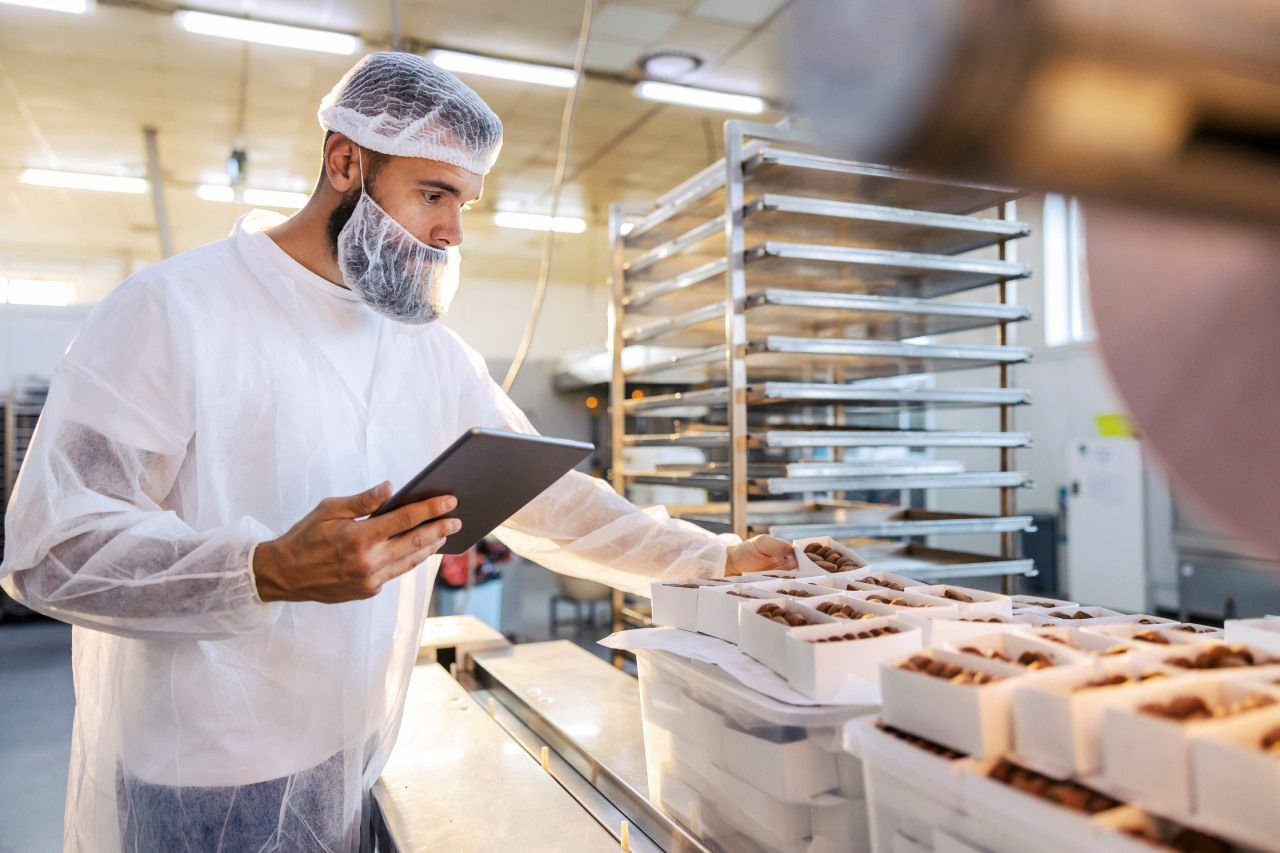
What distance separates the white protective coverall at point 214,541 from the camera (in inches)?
48.3

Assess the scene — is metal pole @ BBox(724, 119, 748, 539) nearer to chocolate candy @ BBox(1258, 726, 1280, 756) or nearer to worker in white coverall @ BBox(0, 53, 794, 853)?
worker in white coverall @ BBox(0, 53, 794, 853)

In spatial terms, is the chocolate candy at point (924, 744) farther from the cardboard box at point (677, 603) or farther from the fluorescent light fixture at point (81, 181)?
the fluorescent light fixture at point (81, 181)

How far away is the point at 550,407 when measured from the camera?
37.2ft

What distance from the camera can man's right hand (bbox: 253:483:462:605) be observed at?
3.84 ft

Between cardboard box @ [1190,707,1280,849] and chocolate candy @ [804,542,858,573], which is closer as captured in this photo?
cardboard box @ [1190,707,1280,849]

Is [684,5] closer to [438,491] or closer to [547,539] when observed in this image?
[547,539]

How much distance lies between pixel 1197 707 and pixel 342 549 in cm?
96

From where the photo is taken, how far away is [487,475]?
1.29m

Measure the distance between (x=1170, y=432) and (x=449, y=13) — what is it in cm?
605

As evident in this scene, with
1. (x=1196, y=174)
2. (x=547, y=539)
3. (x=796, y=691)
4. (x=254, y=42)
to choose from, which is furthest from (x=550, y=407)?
(x=1196, y=174)

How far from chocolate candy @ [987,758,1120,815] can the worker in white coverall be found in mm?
795

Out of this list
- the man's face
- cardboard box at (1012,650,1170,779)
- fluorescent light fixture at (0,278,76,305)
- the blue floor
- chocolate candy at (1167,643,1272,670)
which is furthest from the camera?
fluorescent light fixture at (0,278,76,305)

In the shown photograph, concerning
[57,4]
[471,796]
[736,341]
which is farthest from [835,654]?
[57,4]

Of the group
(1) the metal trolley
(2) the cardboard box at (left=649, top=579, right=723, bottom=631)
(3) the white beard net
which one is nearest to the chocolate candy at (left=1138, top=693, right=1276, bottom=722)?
(2) the cardboard box at (left=649, top=579, right=723, bottom=631)
